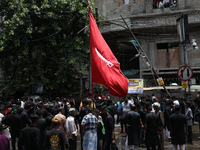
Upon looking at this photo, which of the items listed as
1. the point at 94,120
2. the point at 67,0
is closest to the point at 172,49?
the point at 67,0

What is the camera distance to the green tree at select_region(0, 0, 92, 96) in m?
19.0

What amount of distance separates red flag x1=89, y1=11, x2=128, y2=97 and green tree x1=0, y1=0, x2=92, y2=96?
40.3 feet

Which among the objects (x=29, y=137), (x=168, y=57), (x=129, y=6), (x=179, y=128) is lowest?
(x=179, y=128)

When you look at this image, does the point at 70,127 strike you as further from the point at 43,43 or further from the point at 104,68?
the point at 43,43

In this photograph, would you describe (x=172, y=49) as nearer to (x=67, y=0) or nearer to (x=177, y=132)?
(x=67, y=0)

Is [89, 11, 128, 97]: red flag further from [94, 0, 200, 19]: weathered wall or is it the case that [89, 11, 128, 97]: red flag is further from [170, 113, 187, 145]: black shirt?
[94, 0, 200, 19]: weathered wall

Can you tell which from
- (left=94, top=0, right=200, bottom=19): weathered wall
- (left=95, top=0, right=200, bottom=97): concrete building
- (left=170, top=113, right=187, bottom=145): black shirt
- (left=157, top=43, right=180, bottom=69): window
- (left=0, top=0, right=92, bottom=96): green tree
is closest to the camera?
(left=170, top=113, right=187, bottom=145): black shirt

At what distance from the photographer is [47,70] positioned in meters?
20.7

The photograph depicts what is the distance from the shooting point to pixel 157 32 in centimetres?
2536

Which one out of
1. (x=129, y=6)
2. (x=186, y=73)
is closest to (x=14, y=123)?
(x=186, y=73)

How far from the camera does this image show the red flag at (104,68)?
6.80 m

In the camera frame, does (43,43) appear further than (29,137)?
Yes

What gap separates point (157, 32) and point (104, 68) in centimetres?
1976

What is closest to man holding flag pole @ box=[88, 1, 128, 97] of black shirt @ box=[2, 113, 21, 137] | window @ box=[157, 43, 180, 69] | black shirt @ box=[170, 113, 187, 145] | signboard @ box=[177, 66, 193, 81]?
black shirt @ box=[170, 113, 187, 145]
